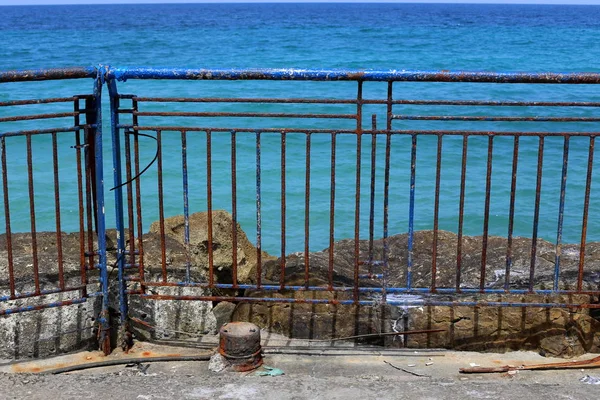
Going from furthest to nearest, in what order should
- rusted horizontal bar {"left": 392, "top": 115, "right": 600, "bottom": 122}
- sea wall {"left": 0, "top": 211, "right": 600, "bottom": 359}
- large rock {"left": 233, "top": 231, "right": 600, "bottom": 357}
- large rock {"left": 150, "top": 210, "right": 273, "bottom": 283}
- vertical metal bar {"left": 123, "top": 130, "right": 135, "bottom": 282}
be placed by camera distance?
1. large rock {"left": 150, "top": 210, "right": 273, "bottom": 283}
2. large rock {"left": 233, "top": 231, "right": 600, "bottom": 357}
3. sea wall {"left": 0, "top": 211, "right": 600, "bottom": 359}
4. vertical metal bar {"left": 123, "top": 130, "right": 135, "bottom": 282}
5. rusted horizontal bar {"left": 392, "top": 115, "right": 600, "bottom": 122}

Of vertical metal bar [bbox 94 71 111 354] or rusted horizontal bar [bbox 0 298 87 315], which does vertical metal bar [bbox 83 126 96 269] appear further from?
rusted horizontal bar [bbox 0 298 87 315]

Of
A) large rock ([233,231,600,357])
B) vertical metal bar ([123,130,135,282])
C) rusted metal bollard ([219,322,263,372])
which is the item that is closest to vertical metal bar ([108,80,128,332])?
vertical metal bar ([123,130,135,282])

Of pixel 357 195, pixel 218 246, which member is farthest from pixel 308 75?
pixel 218 246

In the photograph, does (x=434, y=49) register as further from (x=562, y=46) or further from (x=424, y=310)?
(x=424, y=310)

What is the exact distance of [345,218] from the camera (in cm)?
1352

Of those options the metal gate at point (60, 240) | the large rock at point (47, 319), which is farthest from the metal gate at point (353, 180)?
the large rock at point (47, 319)

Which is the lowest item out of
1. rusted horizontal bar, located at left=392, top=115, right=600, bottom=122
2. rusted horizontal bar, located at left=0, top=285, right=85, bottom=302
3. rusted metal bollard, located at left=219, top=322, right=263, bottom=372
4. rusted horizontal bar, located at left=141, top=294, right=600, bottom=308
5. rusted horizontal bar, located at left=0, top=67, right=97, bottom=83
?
rusted metal bollard, located at left=219, top=322, right=263, bottom=372

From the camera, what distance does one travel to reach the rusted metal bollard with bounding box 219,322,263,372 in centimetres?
409

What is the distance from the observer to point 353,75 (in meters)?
4.04

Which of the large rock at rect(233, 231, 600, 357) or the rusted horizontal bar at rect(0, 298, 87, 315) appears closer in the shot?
the rusted horizontal bar at rect(0, 298, 87, 315)

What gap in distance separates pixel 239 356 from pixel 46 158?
14065 mm

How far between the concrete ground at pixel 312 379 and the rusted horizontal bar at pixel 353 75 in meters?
1.51

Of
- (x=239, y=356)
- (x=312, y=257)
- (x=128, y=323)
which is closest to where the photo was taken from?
(x=239, y=356)

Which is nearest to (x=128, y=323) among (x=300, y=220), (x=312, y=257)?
(x=312, y=257)
